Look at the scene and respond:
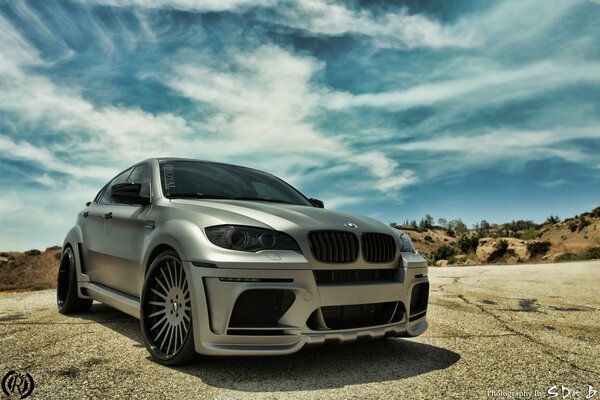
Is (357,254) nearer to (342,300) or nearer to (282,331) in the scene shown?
(342,300)

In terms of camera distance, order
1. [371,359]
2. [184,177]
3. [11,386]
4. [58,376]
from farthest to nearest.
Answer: [184,177] < [371,359] < [58,376] < [11,386]

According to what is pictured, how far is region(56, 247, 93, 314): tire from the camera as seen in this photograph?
566cm

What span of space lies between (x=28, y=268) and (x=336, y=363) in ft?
126

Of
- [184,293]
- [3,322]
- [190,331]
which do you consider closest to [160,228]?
[184,293]

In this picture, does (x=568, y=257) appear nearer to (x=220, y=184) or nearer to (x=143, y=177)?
(x=220, y=184)

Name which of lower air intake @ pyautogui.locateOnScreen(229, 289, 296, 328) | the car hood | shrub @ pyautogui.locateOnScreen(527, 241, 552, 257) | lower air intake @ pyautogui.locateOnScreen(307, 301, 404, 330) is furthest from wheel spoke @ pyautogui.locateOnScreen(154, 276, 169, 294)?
shrub @ pyautogui.locateOnScreen(527, 241, 552, 257)

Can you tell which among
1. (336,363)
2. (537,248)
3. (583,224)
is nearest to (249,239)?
(336,363)

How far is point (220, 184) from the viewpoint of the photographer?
15.0 ft

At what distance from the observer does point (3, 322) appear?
5359mm

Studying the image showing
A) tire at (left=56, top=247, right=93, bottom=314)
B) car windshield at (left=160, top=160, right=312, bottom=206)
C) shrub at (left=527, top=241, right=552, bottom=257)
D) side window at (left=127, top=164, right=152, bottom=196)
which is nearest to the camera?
car windshield at (left=160, top=160, right=312, bottom=206)

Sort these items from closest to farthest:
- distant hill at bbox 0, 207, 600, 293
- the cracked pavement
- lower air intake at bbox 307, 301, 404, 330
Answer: the cracked pavement, lower air intake at bbox 307, 301, 404, 330, distant hill at bbox 0, 207, 600, 293

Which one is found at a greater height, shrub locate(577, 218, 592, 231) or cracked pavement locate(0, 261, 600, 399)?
shrub locate(577, 218, 592, 231)

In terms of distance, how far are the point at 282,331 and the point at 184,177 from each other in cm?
198

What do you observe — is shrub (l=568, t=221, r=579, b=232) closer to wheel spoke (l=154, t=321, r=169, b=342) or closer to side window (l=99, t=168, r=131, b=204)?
side window (l=99, t=168, r=131, b=204)
